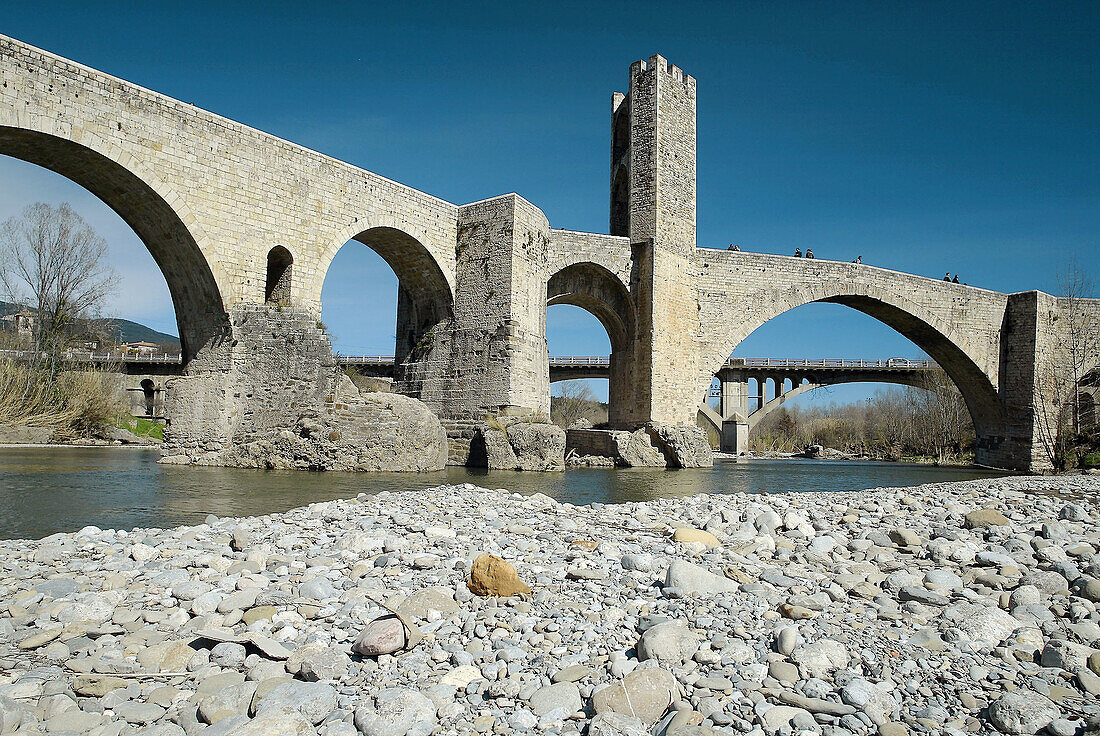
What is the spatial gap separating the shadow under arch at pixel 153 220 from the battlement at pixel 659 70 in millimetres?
13184

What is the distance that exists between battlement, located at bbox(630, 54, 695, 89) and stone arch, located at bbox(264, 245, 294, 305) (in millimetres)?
11517

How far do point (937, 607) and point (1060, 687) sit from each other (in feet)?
3.20

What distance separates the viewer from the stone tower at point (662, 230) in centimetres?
1991

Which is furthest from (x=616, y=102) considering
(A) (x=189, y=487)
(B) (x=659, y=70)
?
(A) (x=189, y=487)

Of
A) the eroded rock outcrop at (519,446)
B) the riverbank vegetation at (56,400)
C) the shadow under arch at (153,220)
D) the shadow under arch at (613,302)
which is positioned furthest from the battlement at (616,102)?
the riverbank vegetation at (56,400)

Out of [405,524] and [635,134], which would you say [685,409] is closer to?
[635,134]

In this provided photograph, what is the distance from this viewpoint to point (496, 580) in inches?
155

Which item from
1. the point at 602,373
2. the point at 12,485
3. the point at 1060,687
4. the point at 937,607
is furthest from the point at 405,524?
the point at 602,373

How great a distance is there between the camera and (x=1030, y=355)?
2481 cm

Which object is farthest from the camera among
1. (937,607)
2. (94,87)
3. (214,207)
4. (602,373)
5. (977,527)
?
(602,373)

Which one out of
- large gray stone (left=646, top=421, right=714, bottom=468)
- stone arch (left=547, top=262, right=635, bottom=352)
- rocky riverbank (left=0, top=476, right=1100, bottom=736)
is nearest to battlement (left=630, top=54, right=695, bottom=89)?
stone arch (left=547, top=262, right=635, bottom=352)

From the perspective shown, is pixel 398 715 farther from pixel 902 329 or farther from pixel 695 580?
pixel 902 329

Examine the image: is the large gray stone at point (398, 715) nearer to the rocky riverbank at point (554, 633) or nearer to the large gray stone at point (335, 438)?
the rocky riverbank at point (554, 633)

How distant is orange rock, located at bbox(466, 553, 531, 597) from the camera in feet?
12.8
